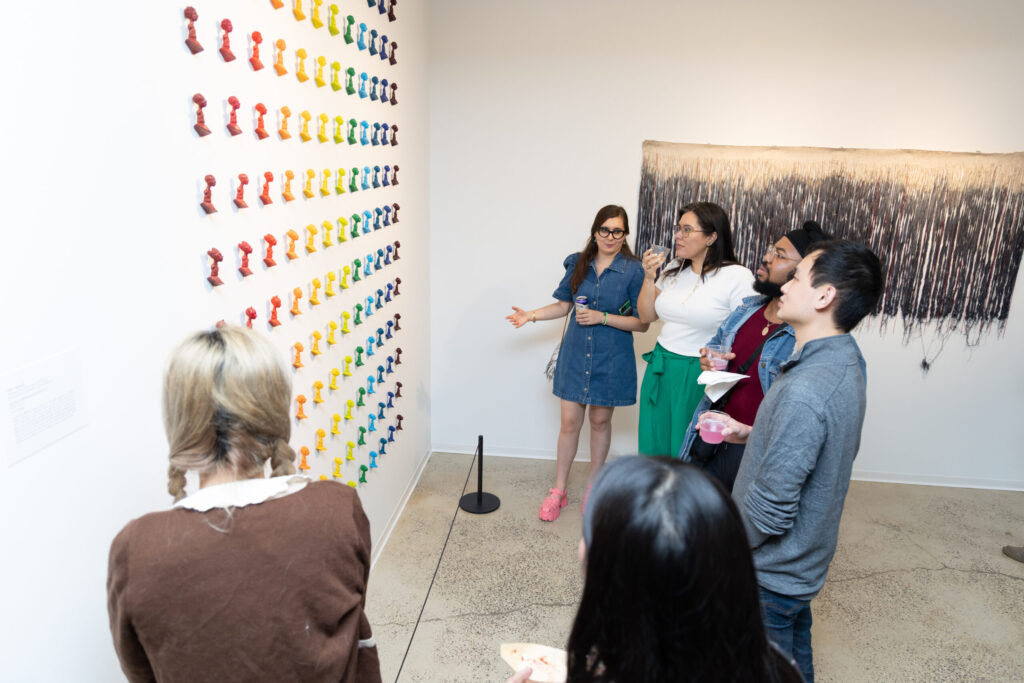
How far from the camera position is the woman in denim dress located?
316 centimetres

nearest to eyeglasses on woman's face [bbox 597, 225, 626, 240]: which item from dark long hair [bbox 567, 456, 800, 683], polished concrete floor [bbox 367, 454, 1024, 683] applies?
polished concrete floor [bbox 367, 454, 1024, 683]

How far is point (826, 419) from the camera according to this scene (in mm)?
1510

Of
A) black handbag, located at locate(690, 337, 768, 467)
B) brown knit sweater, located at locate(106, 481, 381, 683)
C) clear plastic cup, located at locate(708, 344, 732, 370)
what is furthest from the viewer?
clear plastic cup, located at locate(708, 344, 732, 370)

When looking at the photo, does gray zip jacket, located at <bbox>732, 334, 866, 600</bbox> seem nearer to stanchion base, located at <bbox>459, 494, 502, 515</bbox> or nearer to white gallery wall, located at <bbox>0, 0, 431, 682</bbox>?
white gallery wall, located at <bbox>0, 0, 431, 682</bbox>

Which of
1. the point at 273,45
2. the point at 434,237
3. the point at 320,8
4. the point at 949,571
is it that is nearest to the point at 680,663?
the point at 273,45

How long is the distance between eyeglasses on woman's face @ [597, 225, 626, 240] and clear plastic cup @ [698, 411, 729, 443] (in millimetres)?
1247

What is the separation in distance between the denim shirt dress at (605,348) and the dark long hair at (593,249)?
0.03m

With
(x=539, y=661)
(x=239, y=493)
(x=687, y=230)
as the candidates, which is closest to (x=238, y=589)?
(x=239, y=493)

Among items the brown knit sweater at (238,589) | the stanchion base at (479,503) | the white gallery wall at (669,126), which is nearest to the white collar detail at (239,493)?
the brown knit sweater at (238,589)

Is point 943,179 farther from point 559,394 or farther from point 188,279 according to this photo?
point 188,279

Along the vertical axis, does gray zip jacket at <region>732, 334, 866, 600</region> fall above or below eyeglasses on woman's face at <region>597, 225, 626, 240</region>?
below

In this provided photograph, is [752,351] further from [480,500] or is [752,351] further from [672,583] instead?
[480,500]

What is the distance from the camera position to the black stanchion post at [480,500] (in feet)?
10.9

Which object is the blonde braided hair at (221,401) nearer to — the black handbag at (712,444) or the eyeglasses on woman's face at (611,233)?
the black handbag at (712,444)
